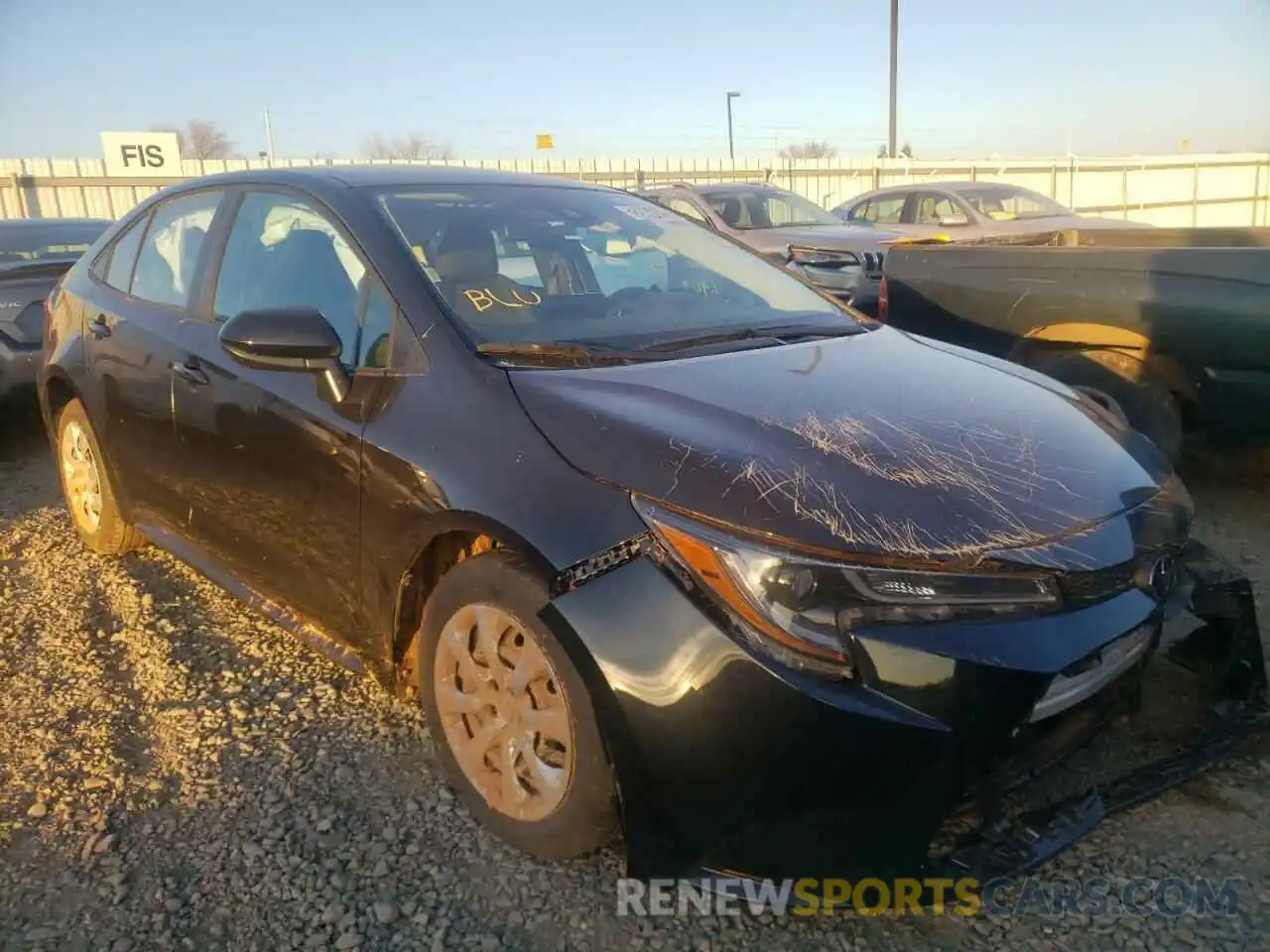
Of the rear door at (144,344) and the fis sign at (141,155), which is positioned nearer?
the rear door at (144,344)

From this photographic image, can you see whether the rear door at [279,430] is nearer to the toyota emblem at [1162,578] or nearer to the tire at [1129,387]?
the toyota emblem at [1162,578]

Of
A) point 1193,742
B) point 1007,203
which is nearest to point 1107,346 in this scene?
point 1193,742

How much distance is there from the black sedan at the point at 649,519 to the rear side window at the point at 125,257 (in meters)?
0.55

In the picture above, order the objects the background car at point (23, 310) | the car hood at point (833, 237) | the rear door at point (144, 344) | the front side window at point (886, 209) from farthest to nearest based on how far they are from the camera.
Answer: the front side window at point (886, 209)
the car hood at point (833, 237)
the background car at point (23, 310)
the rear door at point (144, 344)

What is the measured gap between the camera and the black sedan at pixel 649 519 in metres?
1.81

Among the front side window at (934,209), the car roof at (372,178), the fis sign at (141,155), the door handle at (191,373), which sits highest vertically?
the fis sign at (141,155)

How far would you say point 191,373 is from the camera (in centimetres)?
314

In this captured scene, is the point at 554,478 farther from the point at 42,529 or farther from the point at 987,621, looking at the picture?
the point at 42,529

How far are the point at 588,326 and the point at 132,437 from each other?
6.31 feet

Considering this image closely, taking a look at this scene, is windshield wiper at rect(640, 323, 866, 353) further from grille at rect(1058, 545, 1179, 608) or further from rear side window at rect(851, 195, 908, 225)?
rear side window at rect(851, 195, 908, 225)

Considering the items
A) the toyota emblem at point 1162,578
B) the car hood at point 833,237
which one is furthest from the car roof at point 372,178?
the car hood at point 833,237

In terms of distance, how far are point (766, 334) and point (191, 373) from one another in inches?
72.0

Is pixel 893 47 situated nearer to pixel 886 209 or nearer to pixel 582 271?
pixel 886 209

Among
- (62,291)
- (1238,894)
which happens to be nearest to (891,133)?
(62,291)
